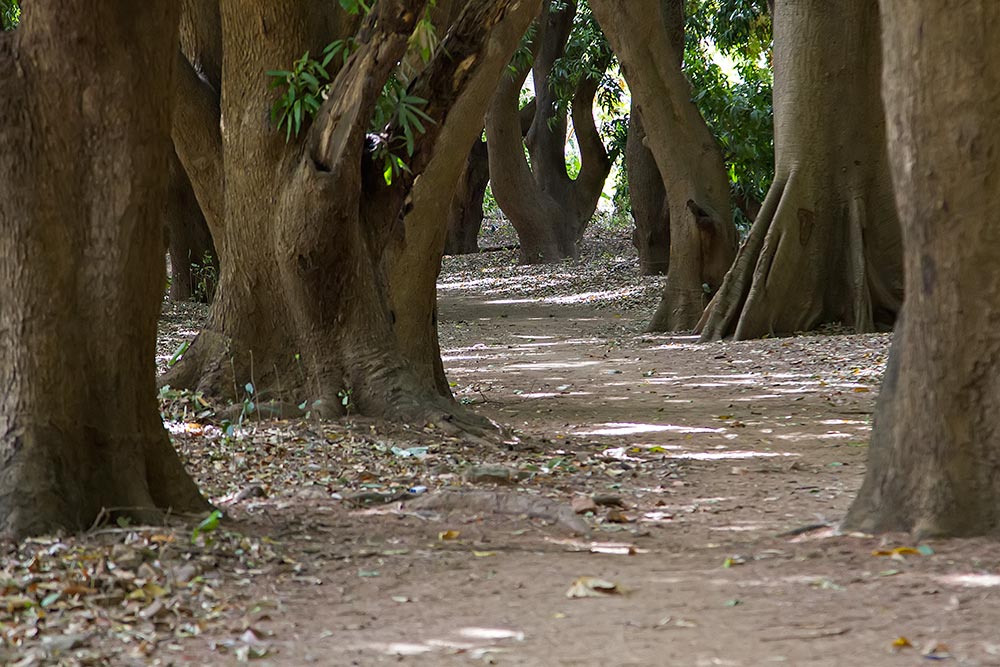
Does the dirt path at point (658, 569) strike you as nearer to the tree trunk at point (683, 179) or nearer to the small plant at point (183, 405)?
the small plant at point (183, 405)

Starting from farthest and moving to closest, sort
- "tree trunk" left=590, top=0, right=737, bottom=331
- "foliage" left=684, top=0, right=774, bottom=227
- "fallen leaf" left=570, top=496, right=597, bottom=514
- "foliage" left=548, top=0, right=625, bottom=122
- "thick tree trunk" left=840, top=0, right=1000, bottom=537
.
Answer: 1. "foliage" left=548, top=0, right=625, bottom=122
2. "foliage" left=684, top=0, right=774, bottom=227
3. "tree trunk" left=590, top=0, right=737, bottom=331
4. "fallen leaf" left=570, top=496, right=597, bottom=514
5. "thick tree trunk" left=840, top=0, right=1000, bottom=537

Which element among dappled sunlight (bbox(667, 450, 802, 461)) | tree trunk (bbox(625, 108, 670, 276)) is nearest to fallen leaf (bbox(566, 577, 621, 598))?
dappled sunlight (bbox(667, 450, 802, 461))

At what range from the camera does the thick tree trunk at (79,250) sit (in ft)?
15.5

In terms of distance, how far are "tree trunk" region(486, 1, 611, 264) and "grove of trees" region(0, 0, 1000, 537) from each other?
8.03 metres

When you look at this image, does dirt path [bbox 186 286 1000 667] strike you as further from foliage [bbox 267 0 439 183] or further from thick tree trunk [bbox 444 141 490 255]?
thick tree trunk [bbox 444 141 490 255]

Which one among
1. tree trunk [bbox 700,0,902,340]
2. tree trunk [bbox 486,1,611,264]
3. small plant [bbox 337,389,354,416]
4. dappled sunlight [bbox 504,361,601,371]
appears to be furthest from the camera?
tree trunk [bbox 486,1,611,264]

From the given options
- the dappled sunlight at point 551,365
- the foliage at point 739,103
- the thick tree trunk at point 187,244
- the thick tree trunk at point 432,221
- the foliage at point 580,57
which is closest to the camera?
the thick tree trunk at point 432,221

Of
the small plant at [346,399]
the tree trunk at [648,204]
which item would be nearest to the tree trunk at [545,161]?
the tree trunk at [648,204]

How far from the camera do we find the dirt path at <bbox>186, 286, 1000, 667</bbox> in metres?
3.70

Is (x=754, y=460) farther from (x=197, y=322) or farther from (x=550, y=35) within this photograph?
(x=550, y=35)

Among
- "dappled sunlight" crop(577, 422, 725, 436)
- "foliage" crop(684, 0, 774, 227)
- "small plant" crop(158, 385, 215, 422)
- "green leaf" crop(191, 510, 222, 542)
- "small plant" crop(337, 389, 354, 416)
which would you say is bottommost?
"green leaf" crop(191, 510, 222, 542)

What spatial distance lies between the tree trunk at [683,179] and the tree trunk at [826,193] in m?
1.60

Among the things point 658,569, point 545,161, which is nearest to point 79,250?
point 658,569

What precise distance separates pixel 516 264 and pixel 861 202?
485 inches
